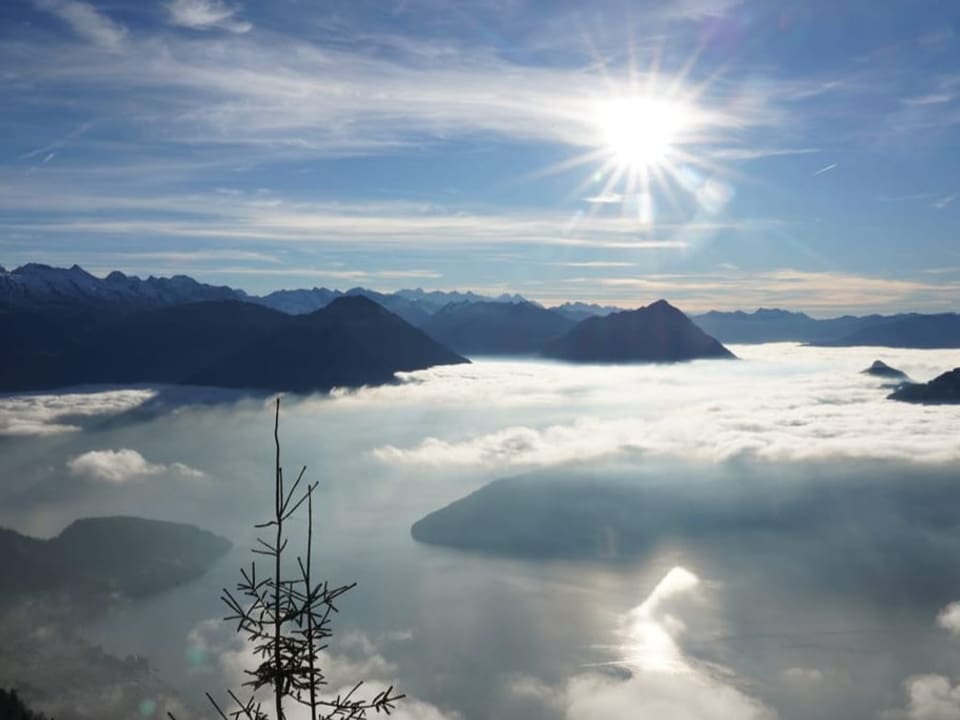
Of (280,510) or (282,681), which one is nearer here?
(280,510)

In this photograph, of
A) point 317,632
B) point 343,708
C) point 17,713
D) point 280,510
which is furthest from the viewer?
point 17,713

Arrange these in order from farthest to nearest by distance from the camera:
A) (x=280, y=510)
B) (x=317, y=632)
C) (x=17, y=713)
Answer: (x=17, y=713) < (x=317, y=632) < (x=280, y=510)

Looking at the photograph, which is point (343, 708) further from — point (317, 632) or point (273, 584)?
point (273, 584)

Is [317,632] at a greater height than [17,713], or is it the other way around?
[317,632]

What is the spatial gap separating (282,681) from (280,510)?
2.55 m

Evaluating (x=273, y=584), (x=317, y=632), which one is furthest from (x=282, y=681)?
(x=273, y=584)

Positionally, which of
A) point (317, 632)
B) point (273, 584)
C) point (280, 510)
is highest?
point (280, 510)

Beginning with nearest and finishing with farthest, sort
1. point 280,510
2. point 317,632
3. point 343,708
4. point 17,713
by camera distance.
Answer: point 280,510
point 317,632
point 343,708
point 17,713

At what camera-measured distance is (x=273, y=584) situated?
8.89 m

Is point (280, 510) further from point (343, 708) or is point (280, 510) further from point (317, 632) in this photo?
point (343, 708)

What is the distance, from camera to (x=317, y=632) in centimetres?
933

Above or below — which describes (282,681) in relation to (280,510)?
below

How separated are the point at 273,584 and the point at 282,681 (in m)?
1.65

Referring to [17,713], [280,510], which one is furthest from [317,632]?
[17,713]
